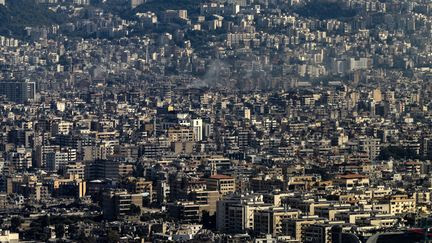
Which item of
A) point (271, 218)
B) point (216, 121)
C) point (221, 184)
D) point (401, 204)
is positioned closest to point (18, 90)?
point (216, 121)

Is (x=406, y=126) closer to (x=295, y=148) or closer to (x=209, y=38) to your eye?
(x=295, y=148)

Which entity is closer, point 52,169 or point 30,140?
point 52,169

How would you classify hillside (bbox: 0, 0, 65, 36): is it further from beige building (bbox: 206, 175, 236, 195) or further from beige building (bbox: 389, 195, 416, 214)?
beige building (bbox: 389, 195, 416, 214)

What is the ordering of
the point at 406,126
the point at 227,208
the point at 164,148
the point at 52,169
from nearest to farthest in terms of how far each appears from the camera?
the point at 227,208 < the point at 52,169 < the point at 164,148 < the point at 406,126

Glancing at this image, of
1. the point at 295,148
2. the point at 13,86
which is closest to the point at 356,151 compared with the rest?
the point at 295,148

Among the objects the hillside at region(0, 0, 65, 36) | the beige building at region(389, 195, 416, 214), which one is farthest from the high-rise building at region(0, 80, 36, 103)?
the beige building at region(389, 195, 416, 214)

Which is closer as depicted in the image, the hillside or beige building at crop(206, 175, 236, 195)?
beige building at crop(206, 175, 236, 195)

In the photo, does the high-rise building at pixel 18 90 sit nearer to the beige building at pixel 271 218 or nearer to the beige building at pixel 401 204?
the beige building at pixel 401 204
